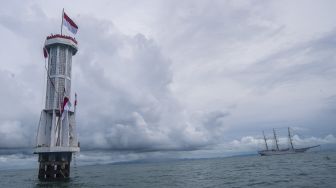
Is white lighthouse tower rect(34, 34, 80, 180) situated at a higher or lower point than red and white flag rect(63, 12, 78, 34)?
lower

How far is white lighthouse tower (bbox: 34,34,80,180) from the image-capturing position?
8707 centimetres

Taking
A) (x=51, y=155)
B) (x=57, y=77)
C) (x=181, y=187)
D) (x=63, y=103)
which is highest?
(x=57, y=77)

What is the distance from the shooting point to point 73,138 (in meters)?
93.4

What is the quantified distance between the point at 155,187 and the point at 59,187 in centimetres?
2253

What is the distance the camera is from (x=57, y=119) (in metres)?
93.8

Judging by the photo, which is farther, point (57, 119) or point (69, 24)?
point (57, 119)

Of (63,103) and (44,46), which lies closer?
(63,103)

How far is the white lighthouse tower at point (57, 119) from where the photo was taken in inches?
3428

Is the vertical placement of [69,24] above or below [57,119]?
above

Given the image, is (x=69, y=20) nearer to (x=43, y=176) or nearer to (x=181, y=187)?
(x=43, y=176)

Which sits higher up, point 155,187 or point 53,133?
point 53,133

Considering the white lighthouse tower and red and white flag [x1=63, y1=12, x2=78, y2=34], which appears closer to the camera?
red and white flag [x1=63, y1=12, x2=78, y2=34]

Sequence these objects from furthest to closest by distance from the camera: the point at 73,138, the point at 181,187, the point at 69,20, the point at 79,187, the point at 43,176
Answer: the point at 73,138 → the point at 43,176 → the point at 69,20 → the point at 79,187 → the point at 181,187

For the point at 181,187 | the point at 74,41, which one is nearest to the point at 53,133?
the point at 74,41
